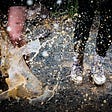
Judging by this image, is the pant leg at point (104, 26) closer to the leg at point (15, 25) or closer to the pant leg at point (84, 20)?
the pant leg at point (84, 20)

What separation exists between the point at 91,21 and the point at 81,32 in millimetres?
229

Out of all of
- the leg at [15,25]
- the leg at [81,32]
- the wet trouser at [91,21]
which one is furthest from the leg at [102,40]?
the leg at [15,25]

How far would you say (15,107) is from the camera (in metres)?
3.98

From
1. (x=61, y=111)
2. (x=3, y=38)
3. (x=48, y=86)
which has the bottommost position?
(x=61, y=111)

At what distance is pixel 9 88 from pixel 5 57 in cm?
42

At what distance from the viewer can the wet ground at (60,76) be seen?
4.05 meters

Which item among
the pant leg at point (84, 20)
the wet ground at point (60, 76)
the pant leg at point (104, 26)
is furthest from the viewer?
the pant leg at point (104, 26)

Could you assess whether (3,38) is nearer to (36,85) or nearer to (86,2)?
(36,85)

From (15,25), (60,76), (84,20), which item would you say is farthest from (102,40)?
(15,25)

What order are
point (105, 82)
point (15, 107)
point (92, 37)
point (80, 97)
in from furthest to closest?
point (92, 37) < point (105, 82) < point (80, 97) < point (15, 107)

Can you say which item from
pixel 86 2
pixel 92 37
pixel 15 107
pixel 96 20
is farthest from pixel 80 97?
pixel 96 20

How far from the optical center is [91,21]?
14.1 ft

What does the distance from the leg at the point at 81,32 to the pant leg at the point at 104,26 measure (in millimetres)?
243

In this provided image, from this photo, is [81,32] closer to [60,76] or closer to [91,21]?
[91,21]
